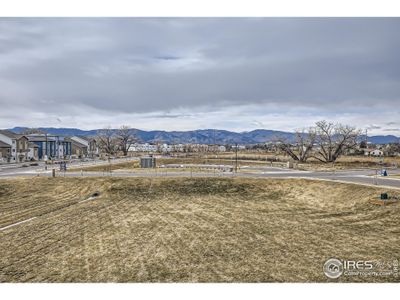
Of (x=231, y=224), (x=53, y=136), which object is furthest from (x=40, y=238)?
(x=53, y=136)

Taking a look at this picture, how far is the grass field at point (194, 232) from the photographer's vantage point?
11297mm

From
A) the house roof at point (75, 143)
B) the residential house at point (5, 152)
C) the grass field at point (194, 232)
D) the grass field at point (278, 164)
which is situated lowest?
the grass field at point (194, 232)

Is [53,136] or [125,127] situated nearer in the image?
[53,136]

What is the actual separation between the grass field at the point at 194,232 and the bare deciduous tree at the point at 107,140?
68.2m

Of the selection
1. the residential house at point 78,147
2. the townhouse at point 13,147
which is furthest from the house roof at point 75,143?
the townhouse at point 13,147

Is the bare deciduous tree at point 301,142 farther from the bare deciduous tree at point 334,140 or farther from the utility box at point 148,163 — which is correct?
the utility box at point 148,163

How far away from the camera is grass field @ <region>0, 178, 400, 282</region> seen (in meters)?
11.3

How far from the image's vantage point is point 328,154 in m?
58.8

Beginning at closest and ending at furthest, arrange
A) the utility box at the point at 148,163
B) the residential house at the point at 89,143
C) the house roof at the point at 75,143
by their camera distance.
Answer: the utility box at the point at 148,163
the house roof at the point at 75,143
the residential house at the point at 89,143

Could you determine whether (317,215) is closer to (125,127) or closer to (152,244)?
(152,244)

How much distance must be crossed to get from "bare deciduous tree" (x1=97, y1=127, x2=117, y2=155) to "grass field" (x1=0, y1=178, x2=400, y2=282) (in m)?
68.2

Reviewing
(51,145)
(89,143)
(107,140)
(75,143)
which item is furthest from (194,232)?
(89,143)

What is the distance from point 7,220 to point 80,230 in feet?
18.3

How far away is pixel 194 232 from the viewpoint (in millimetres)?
15820
